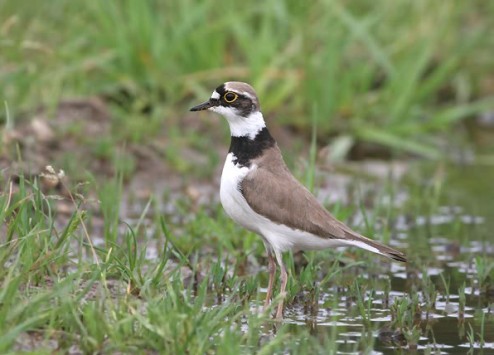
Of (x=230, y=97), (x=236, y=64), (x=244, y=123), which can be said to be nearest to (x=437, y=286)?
(x=244, y=123)

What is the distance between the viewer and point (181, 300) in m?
5.52

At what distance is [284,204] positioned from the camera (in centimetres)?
660

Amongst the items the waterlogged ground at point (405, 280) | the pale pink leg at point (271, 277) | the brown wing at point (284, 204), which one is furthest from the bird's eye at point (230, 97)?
the waterlogged ground at point (405, 280)

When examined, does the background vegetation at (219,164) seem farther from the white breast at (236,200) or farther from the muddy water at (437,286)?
the white breast at (236,200)

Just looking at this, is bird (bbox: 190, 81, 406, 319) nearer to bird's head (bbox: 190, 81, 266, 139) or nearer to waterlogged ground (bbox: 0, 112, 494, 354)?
bird's head (bbox: 190, 81, 266, 139)

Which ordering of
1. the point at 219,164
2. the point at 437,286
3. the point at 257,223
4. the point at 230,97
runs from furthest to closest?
the point at 219,164 → the point at 437,286 → the point at 230,97 → the point at 257,223

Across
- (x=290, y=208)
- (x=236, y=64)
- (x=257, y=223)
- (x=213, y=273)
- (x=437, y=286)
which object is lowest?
(x=213, y=273)

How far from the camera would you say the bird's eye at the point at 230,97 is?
6.79 meters

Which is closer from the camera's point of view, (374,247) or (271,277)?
(374,247)

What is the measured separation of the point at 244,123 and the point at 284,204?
579 millimetres

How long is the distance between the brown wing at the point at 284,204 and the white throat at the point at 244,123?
0.20 meters

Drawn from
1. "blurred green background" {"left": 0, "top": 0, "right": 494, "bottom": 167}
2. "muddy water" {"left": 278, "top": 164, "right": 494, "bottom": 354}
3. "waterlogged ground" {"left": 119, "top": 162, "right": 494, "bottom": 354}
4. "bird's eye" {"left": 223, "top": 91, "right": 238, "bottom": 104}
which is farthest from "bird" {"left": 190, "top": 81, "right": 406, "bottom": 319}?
"blurred green background" {"left": 0, "top": 0, "right": 494, "bottom": 167}

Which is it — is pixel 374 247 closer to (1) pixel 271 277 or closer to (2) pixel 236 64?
(1) pixel 271 277

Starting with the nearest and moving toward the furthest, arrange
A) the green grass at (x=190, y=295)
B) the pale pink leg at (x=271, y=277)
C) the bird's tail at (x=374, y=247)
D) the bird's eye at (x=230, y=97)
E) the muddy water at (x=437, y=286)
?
the green grass at (x=190, y=295)
the muddy water at (x=437, y=286)
the bird's tail at (x=374, y=247)
the pale pink leg at (x=271, y=277)
the bird's eye at (x=230, y=97)
